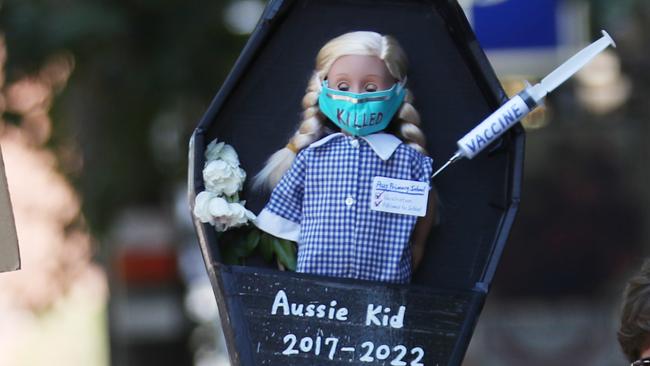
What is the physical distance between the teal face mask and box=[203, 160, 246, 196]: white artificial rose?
21 centimetres

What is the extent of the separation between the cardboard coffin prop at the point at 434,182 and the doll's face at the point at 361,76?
2.8 inches

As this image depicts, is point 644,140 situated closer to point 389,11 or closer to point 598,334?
point 598,334

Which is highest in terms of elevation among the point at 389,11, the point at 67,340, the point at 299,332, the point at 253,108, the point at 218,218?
the point at 389,11

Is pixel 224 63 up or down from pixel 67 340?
up

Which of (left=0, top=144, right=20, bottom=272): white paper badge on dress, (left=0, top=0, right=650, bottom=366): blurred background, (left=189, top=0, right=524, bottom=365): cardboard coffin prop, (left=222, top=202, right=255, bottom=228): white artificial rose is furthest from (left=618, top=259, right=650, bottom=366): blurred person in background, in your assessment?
(left=0, top=0, right=650, bottom=366): blurred background

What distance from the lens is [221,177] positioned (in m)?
2.61

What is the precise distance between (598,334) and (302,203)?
19.4 ft

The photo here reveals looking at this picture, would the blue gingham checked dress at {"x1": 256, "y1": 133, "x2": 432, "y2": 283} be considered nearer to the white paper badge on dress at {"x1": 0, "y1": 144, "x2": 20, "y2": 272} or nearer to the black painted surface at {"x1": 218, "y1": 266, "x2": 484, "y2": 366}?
the black painted surface at {"x1": 218, "y1": 266, "x2": 484, "y2": 366}

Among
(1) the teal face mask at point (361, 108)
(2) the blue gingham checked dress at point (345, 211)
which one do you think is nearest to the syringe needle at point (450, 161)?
(2) the blue gingham checked dress at point (345, 211)

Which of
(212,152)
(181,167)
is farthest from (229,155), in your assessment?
(181,167)

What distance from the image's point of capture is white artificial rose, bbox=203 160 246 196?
2605 mm

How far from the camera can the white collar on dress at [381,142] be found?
2635 mm

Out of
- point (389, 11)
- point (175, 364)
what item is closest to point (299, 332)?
point (389, 11)

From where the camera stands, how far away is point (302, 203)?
267 centimetres
